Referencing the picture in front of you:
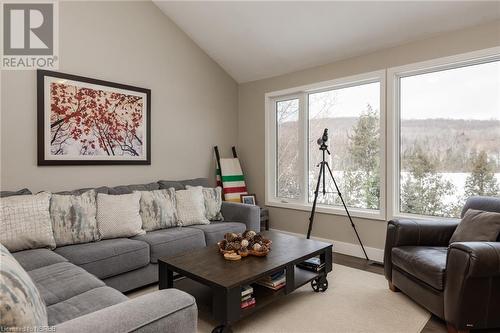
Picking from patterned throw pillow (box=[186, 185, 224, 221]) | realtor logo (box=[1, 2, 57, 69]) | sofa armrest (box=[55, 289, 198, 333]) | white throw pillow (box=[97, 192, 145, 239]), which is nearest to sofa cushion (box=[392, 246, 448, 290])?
sofa armrest (box=[55, 289, 198, 333])

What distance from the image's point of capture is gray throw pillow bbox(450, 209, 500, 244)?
2.17 meters

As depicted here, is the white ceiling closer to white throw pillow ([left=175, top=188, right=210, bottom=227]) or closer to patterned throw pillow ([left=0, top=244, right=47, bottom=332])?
white throw pillow ([left=175, top=188, right=210, bottom=227])

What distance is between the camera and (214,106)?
460 cm

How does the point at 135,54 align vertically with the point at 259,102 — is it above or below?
above

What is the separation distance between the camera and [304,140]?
425cm

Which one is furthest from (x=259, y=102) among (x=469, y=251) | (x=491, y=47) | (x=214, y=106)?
(x=469, y=251)

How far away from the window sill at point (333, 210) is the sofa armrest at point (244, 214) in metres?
0.82

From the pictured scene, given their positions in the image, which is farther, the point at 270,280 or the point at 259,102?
the point at 259,102

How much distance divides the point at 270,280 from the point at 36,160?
2485mm

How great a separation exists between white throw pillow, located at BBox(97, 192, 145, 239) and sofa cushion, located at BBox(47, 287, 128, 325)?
116 centimetres

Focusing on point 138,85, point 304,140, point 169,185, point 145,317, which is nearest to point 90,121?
point 138,85

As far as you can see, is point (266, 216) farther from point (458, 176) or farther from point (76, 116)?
point (76, 116)

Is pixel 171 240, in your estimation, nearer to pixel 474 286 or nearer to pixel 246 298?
pixel 246 298

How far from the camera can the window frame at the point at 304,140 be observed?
135 inches
